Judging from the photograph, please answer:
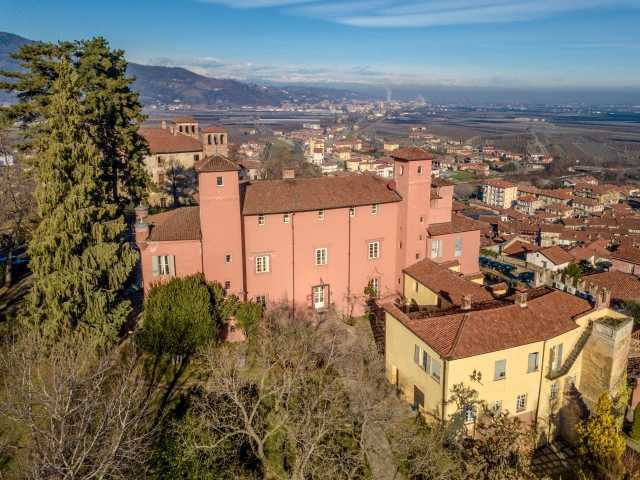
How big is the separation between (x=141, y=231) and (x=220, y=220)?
4659 millimetres

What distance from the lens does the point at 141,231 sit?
99.2 feet

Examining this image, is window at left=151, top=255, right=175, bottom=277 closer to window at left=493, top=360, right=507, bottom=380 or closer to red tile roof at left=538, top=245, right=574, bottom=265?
window at left=493, top=360, right=507, bottom=380

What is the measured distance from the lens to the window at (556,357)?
26.8 metres

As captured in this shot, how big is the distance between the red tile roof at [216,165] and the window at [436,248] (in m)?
16.1

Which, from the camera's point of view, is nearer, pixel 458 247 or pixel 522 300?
pixel 522 300

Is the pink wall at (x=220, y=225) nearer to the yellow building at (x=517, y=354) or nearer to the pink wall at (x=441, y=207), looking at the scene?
the yellow building at (x=517, y=354)

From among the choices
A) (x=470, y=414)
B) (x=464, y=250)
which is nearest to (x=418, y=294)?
(x=464, y=250)

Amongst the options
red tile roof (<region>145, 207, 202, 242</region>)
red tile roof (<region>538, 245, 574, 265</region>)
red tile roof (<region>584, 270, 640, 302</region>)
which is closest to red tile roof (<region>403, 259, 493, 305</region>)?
red tile roof (<region>145, 207, 202, 242</region>)

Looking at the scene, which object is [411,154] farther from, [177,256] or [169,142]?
[169,142]

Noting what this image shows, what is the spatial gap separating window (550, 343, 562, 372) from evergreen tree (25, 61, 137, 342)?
2298cm

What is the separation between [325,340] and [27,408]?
19104 mm

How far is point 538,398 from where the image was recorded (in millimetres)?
26734

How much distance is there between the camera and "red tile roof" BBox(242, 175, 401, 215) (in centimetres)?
3338

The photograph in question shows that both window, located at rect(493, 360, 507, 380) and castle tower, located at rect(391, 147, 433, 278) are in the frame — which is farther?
castle tower, located at rect(391, 147, 433, 278)
